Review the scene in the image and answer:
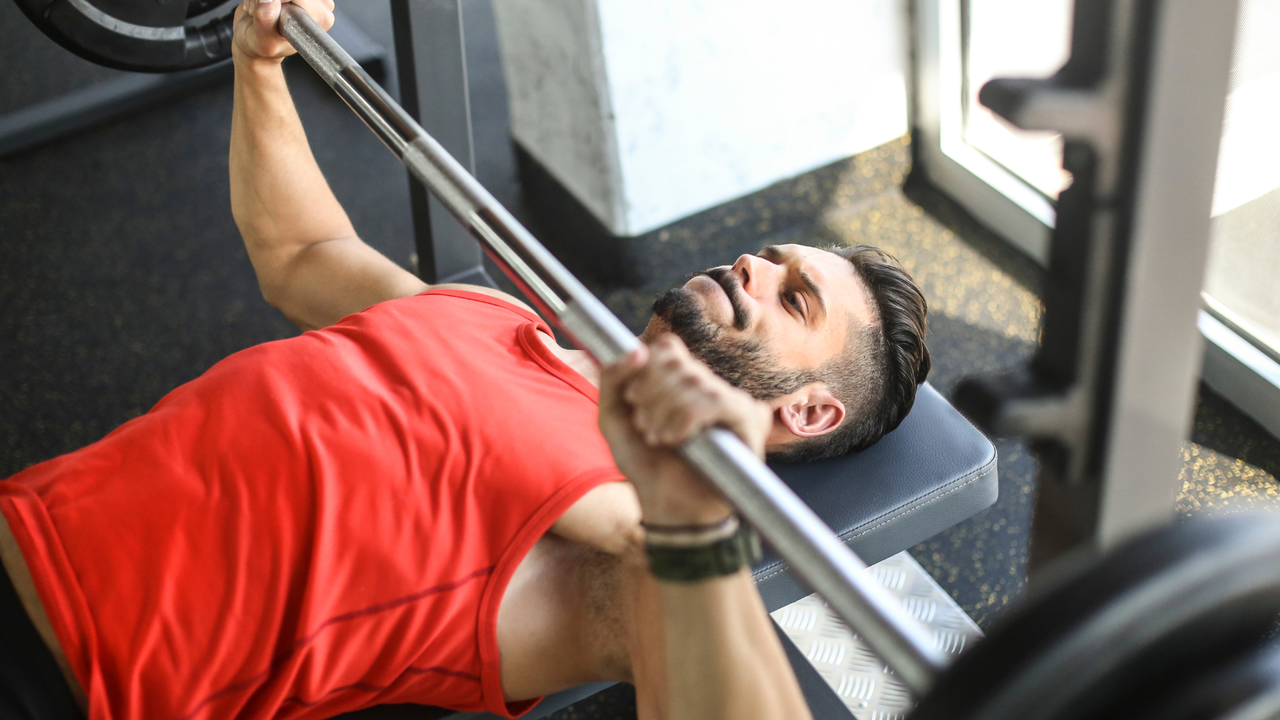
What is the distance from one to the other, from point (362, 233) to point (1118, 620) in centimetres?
235

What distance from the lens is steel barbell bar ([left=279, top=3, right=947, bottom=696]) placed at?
0.54 metres

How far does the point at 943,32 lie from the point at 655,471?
192cm

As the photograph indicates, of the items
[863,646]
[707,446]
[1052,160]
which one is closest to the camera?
[707,446]

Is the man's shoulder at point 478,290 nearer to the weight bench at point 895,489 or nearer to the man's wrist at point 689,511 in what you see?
the weight bench at point 895,489

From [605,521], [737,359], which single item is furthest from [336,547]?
[737,359]

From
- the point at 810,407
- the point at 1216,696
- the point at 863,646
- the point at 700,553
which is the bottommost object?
the point at 863,646

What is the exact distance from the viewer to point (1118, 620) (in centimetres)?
40

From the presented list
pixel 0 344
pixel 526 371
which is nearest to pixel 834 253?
pixel 526 371

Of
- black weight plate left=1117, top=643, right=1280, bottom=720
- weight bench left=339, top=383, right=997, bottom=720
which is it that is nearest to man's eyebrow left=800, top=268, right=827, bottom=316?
weight bench left=339, top=383, right=997, bottom=720

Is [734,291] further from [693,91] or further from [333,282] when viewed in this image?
[693,91]

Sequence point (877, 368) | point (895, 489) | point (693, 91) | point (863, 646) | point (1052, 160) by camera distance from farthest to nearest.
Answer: point (1052, 160) < point (693, 91) < point (863, 646) < point (877, 368) < point (895, 489)

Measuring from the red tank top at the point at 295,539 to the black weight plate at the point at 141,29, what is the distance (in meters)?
0.60

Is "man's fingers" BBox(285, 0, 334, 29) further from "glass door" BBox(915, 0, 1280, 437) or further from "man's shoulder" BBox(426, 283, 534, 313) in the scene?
"glass door" BBox(915, 0, 1280, 437)

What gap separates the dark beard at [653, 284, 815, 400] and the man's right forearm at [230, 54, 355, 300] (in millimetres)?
614
